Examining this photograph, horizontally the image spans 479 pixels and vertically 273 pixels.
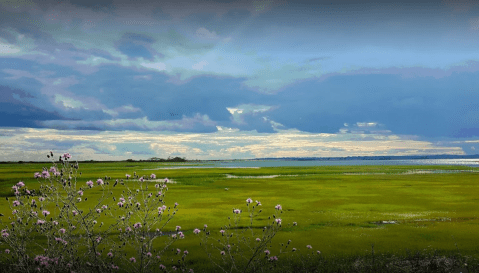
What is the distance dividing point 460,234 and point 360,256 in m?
6.43

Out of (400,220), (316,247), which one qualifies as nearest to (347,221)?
(400,220)

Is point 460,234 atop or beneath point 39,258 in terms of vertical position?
beneath

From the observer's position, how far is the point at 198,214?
20.6 metres

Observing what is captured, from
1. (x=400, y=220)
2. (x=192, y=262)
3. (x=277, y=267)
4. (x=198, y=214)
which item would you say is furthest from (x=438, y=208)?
(x=192, y=262)

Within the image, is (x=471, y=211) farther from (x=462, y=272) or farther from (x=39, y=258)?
(x=39, y=258)

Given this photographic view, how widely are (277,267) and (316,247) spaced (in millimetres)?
2913

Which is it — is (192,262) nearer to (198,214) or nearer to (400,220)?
(198,214)

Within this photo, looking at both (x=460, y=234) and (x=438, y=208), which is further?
(x=438, y=208)

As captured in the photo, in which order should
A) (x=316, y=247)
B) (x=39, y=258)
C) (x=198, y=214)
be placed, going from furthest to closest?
(x=198, y=214) → (x=316, y=247) → (x=39, y=258)

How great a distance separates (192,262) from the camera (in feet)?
35.0

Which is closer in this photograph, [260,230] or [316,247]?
[316,247]

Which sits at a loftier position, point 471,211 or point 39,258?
point 39,258

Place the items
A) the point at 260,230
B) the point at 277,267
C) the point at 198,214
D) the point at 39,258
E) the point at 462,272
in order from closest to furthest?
the point at 39,258, the point at 462,272, the point at 277,267, the point at 260,230, the point at 198,214

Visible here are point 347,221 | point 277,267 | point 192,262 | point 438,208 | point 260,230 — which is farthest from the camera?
point 438,208
